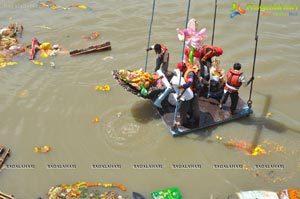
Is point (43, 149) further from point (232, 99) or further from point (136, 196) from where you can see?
point (232, 99)

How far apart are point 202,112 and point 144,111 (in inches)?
62.5

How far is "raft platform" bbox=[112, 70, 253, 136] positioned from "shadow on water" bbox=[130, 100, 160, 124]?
313mm

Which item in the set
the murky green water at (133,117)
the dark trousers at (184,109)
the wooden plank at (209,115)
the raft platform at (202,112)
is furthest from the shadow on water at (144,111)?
the dark trousers at (184,109)

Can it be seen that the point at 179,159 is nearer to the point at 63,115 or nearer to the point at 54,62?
the point at 63,115

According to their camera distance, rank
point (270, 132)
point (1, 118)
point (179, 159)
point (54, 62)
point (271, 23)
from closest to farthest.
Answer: point (179, 159) < point (270, 132) < point (1, 118) < point (54, 62) < point (271, 23)

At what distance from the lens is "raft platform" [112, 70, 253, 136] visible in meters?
9.43

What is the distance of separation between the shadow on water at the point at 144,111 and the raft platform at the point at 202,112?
31cm

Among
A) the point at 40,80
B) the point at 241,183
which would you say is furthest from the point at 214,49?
the point at 40,80

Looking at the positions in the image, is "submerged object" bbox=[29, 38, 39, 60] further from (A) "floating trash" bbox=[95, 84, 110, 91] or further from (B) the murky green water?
(A) "floating trash" bbox=[95, 84, 110, 91]

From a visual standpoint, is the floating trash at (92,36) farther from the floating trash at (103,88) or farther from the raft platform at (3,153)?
the raft platform at (3,153)

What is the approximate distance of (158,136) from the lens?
9539 millimetres

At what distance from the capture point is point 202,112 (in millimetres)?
9859

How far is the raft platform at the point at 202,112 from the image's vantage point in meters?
9.43

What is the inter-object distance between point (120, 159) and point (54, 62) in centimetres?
504
